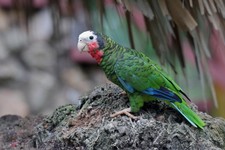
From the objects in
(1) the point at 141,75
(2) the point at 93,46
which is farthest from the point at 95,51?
(1) the point at 141,75

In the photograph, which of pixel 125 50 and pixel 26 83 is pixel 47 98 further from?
pixel 125 50

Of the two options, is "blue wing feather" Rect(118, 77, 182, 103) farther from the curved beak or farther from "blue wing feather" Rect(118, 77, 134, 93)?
the curved beak

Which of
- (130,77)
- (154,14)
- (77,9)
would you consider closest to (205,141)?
(130,77)

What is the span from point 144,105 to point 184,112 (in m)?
0.11

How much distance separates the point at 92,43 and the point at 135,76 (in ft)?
0.41

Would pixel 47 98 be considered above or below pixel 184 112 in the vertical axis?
above

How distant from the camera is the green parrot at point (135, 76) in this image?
4.34ft

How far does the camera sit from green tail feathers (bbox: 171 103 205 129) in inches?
51.6

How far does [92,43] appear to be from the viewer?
1360 mm

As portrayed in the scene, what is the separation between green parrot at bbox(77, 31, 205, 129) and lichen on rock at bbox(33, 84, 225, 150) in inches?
1.1

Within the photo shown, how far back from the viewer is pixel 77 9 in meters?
1.91

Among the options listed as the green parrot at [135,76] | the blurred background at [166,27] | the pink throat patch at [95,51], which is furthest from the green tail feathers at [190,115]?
the blurred background at [166,27]

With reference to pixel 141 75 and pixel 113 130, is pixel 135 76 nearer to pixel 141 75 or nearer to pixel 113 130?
pixel 141 75

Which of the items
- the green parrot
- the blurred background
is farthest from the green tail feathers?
the blurred background
